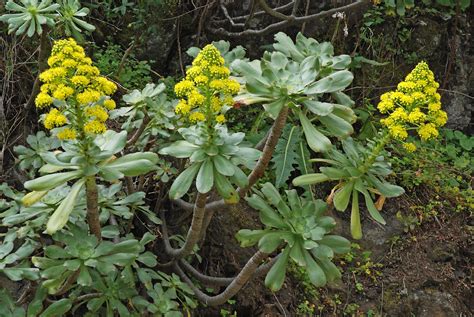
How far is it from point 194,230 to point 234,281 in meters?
0.30

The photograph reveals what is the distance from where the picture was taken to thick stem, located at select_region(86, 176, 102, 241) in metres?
1.83

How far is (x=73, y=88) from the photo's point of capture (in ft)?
5.57

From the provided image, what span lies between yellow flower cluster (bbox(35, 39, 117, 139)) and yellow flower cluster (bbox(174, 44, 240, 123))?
0.29 metres

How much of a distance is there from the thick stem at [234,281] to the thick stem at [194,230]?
0.34 feet

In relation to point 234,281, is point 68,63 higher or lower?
higher

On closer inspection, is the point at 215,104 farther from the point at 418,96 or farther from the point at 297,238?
the point at 418,96

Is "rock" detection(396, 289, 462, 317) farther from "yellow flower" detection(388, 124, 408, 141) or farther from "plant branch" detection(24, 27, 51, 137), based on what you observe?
"plant branch" detection(24, 27, 51, 137)

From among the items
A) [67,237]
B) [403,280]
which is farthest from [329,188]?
[67,237]

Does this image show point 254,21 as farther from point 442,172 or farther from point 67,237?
point 67,237

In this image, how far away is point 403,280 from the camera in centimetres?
345

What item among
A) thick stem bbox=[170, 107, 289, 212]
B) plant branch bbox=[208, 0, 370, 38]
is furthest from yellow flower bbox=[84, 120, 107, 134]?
plant branch bbox=[208, 0, 370, 38]

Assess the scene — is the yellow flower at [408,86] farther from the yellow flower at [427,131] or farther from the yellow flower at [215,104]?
the yellow flower at [215,104]

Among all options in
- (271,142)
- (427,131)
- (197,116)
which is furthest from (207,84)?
(427,131)

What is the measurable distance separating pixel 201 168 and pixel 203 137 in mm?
112
